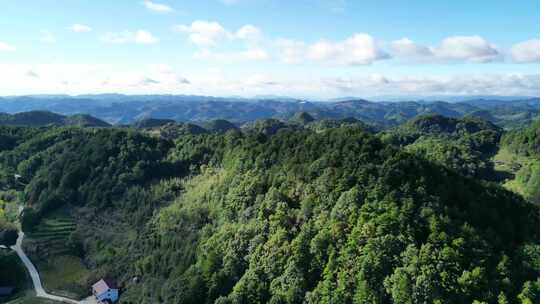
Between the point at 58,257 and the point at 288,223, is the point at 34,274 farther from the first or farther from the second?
the point at 288,223

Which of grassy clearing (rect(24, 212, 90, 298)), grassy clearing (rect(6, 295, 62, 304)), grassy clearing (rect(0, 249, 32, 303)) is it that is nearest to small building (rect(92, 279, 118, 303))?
grassy clearing (rect(24, 212, 90, 298))

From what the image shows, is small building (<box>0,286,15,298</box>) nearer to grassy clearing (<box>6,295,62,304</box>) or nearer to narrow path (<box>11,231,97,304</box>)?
grassy clearing (<box>6,295,62,304</box>)

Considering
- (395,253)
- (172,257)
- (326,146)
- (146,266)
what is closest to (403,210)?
(395,253)

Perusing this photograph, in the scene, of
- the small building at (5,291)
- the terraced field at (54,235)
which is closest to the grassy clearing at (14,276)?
the small building at (5,291)

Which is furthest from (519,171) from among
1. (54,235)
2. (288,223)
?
(54,235)

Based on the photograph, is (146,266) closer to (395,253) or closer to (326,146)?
(326,146)

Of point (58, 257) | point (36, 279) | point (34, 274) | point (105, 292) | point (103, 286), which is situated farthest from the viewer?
point (58, 257)
